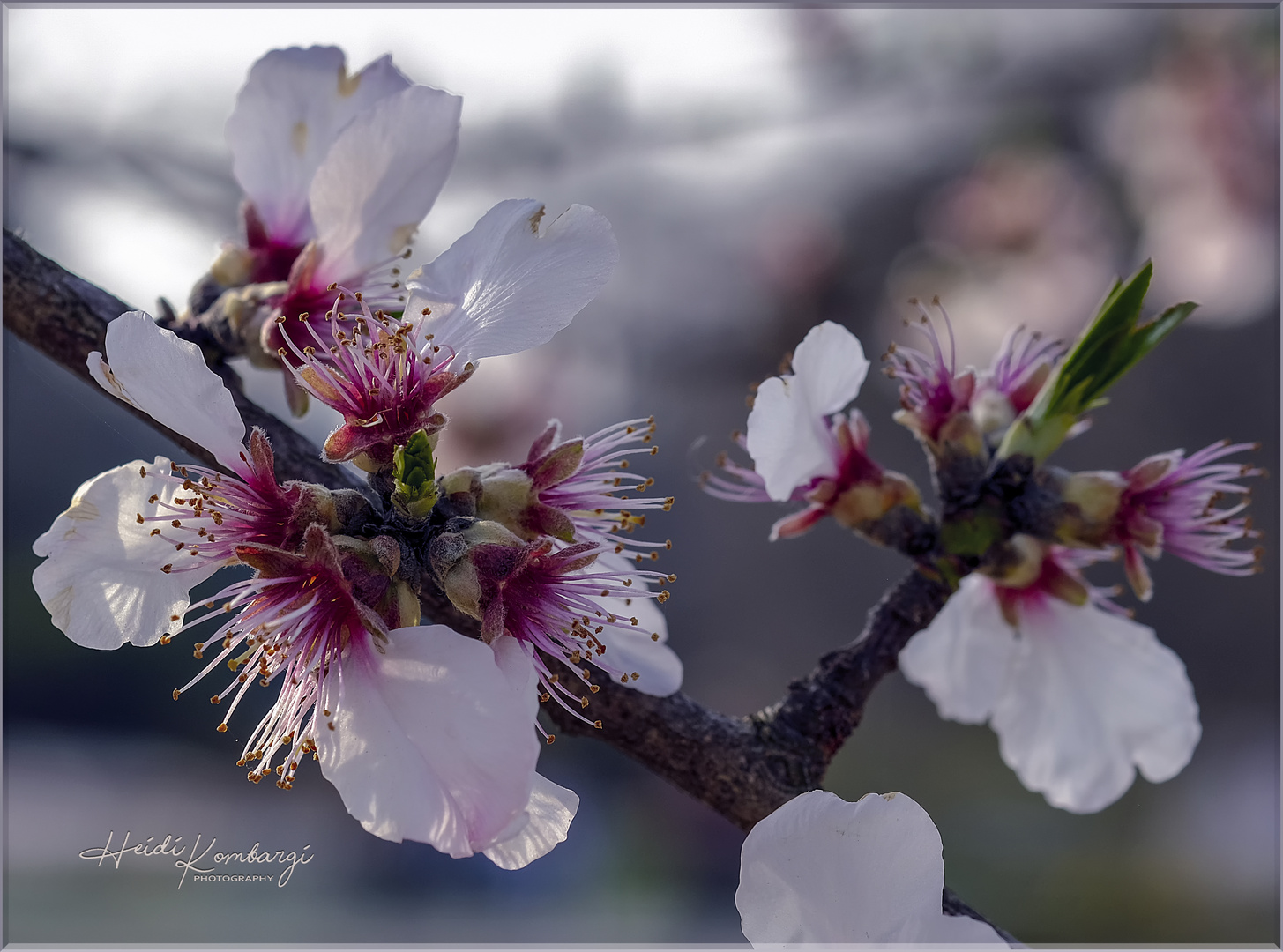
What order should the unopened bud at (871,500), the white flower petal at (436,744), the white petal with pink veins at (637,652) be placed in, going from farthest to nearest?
1. the unopened bud at (871,500)
2. the white petal with pink veins at (637,652)
3. the white flower petal at (436,744)

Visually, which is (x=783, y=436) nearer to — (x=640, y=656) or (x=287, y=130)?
(x=640, y=656)

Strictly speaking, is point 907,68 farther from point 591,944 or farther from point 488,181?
point 591,944

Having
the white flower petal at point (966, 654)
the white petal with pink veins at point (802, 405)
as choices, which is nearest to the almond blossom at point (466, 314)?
the white petal with pink veins at point (802, 405)

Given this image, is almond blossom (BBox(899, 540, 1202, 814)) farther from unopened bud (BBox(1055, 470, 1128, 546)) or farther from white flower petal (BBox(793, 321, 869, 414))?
white flower petal (BBox(793, 321, 869, 414))

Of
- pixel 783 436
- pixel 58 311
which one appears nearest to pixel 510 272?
pixel 783 436

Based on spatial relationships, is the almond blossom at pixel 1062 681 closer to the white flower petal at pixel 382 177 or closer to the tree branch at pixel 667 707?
the tree branch at pixel 667 707

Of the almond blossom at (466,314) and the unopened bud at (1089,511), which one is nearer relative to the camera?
Result: the almond blossom at (466,314)

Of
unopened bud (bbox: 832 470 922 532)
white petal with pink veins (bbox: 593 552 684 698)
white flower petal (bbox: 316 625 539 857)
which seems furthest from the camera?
unopened bud (bbox: 832 470 922 532)

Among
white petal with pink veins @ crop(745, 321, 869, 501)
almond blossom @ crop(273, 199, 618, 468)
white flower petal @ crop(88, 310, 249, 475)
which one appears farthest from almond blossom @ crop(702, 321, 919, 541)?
white flower petal @ crop(88, 310, 249, 475)

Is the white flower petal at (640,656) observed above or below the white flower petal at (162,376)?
below
